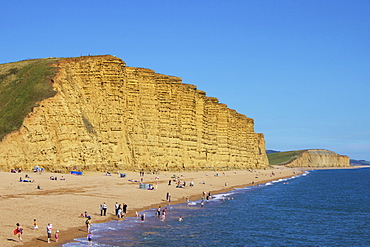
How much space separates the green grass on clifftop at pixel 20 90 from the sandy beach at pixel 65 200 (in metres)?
7.29

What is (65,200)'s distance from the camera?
28797 mm

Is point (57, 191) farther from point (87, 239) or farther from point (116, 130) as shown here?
point (116, 130)

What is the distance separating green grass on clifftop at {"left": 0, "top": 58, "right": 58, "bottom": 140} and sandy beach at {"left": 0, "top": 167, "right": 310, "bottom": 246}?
729 centimetres

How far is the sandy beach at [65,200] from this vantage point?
20.4 metres

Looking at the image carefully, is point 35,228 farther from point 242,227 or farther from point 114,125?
point 114,125

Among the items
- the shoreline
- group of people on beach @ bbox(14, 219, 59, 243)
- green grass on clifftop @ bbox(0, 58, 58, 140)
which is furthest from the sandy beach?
green grass on clifftop @ bbox(0, 58, 58, 140)

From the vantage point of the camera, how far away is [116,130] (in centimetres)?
5531

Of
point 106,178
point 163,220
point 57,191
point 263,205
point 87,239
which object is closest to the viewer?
point 87,239

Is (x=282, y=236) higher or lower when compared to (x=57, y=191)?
lower

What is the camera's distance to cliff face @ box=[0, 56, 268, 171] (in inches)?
1761

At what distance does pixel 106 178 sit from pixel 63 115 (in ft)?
31.7

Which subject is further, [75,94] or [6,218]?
[75,94]

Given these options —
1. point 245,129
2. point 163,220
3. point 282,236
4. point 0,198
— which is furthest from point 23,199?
point 245,129

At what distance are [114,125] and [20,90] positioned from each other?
1275 cm
